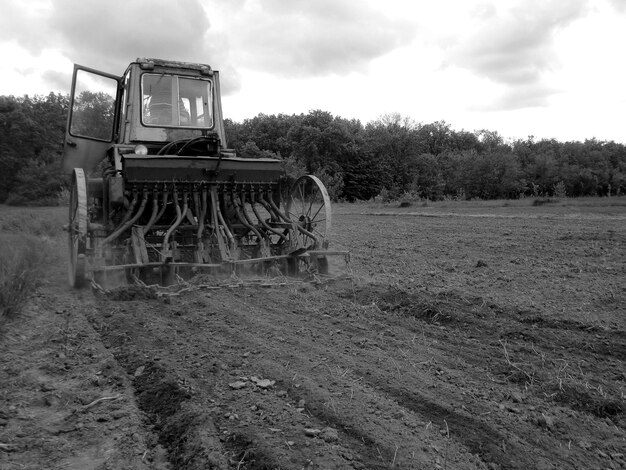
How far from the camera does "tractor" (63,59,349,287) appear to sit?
23.0 ft

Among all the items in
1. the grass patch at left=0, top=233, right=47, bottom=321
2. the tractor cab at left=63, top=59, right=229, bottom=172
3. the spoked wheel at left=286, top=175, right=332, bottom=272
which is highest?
the tractor cab at left=63, top=59, right=229, bottom=172

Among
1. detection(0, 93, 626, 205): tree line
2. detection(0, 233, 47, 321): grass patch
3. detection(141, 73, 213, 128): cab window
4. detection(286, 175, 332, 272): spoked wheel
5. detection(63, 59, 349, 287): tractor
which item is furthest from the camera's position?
detection(0, 93, 626, 205): tree line

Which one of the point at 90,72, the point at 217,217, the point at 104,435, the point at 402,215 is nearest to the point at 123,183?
the point at 217,217

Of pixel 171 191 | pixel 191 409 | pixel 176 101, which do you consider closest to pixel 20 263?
pixel 171 191

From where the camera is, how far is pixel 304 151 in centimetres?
4812

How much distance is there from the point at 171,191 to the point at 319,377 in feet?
15.2

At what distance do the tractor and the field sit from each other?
2.28 feet

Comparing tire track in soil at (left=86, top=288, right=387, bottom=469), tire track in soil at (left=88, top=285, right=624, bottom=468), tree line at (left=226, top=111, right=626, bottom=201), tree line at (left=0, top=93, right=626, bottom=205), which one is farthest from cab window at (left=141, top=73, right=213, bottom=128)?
tree line at (left=226, top=111, right=626, bottom=201)

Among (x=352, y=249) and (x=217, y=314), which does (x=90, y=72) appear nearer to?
(x=217, y=314)

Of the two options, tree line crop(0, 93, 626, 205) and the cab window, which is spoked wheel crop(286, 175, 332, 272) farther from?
tree line crop(0, 93, 626, 205)

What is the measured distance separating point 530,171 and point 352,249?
4474cm

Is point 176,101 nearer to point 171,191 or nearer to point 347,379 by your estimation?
point 171,191

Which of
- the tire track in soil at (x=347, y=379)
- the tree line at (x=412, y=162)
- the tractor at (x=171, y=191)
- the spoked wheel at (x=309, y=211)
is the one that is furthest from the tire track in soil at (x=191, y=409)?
the tree line at (x=412, y=162)

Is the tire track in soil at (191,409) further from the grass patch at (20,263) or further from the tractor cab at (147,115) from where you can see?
the tractor cab at (147,115)
